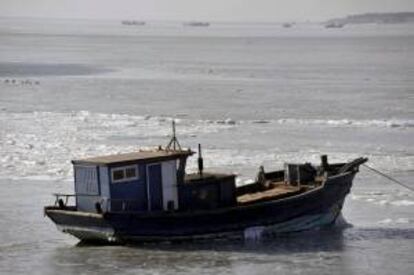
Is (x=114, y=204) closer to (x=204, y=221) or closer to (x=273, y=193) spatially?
(x=204, y=221)

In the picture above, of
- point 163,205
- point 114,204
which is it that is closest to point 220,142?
point 163,205

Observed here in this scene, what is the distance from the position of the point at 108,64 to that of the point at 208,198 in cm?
8089

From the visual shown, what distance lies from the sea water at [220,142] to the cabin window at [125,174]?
161cm

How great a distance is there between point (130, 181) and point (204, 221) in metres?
1.99

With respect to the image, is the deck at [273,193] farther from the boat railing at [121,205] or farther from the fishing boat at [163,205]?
the boat railing at [121,205]

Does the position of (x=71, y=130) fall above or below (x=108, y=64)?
below

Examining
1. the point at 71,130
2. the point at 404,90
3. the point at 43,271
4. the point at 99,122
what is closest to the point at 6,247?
the point at 43,271

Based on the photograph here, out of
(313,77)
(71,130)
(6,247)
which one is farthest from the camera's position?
(313,77)

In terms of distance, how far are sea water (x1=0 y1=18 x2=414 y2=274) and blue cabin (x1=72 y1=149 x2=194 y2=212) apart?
105 cm

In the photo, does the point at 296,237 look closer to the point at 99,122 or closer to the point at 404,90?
the point at 99,122

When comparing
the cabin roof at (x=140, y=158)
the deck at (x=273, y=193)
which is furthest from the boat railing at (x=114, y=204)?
the deck at (x=273, y=193)

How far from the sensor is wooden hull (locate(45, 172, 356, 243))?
24.4m

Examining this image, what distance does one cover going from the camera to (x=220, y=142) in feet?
133

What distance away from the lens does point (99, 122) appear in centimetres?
4772
